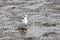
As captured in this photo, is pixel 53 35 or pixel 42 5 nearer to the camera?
pixel 53 35

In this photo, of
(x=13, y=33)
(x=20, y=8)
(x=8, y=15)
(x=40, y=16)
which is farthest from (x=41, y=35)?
(x=20, y=8)

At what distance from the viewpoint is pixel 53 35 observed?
659cm

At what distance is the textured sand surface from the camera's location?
660 cm

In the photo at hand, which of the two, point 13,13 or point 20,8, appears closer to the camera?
point 13,13

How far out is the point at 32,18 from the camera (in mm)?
8227

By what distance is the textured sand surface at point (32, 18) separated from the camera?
660cm

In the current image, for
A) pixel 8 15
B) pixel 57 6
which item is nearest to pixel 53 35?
pixel 8 15

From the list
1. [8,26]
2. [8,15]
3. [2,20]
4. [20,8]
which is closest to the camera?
[8,26]

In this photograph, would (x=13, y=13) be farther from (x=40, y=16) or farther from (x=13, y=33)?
(x=13, y=33)

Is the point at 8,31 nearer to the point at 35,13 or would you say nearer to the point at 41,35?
the point at 41,35

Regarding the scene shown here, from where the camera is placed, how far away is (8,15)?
28.7 feet

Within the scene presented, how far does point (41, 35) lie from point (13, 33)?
2.44ft

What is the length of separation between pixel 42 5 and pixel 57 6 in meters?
0.60

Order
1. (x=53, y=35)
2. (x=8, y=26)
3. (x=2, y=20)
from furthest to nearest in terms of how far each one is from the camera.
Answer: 1. (x=2, y=20)
2. (x=8, y=26)
3. (x=53, y=35)
